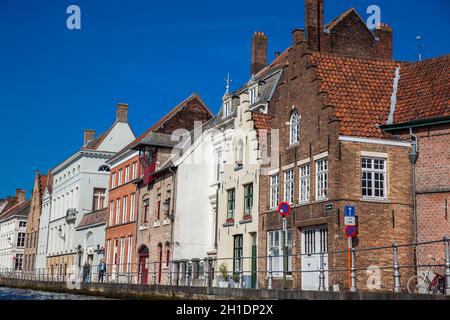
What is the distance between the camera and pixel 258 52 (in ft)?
143

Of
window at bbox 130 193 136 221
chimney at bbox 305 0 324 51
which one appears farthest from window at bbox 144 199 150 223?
chimney at bbox 305 0 324 51

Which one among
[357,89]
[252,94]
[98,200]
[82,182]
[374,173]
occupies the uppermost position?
[252,94]

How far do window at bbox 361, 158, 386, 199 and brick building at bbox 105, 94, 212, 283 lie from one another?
53.1 feet

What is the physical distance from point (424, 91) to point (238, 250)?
1114 cm

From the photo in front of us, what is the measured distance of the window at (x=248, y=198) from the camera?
3053 centimetres

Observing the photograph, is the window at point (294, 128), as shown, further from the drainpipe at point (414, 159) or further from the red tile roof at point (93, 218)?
the red tile roof at point (93, 218)

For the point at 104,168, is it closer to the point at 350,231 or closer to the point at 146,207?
the point at 146,207

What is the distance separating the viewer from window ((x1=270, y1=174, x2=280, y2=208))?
28.5 metres

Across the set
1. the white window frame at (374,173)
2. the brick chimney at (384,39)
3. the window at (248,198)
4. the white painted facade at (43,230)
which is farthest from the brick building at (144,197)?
the white painted facade at (43,230)

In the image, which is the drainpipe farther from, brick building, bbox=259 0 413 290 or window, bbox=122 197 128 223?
window, bbox=122 197 128 223

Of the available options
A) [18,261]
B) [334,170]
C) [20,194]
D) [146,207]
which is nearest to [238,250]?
[334,170]

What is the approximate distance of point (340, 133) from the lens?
24.3 meters

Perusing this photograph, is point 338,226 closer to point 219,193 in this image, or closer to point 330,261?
point 330,261
